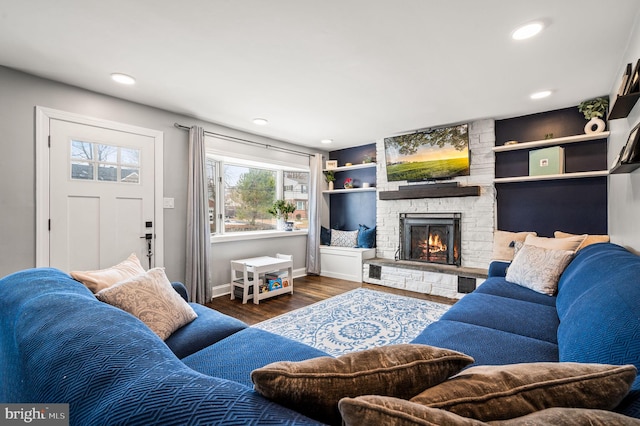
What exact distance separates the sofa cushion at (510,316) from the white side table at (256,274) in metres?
2.42

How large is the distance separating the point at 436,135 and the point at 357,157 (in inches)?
63.3

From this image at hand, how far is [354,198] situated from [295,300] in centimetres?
242

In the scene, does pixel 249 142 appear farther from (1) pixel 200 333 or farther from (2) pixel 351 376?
(2) pixel 351 376

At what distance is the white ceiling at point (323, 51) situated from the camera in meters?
1.77

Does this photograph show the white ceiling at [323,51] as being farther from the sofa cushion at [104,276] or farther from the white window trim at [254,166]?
the sofa cushion at [104,276]

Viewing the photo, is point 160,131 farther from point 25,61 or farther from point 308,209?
point 308,209

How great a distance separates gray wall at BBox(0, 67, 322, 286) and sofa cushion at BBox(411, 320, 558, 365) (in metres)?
3.12

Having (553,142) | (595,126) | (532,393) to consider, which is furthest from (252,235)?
(595,126)

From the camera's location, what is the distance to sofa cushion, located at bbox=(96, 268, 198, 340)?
1461 millimetres

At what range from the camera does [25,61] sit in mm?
2336

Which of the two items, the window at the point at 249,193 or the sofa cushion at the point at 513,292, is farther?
the window at the point at 249,193

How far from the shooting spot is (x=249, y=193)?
16.0 feet

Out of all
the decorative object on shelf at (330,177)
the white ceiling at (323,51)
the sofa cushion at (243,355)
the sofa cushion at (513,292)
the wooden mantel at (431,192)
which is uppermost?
the white ceiling at (323,51)

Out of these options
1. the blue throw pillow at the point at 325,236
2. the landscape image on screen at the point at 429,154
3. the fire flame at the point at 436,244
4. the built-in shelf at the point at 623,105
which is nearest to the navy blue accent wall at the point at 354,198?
the blue throw pillow at the point at 325,236
